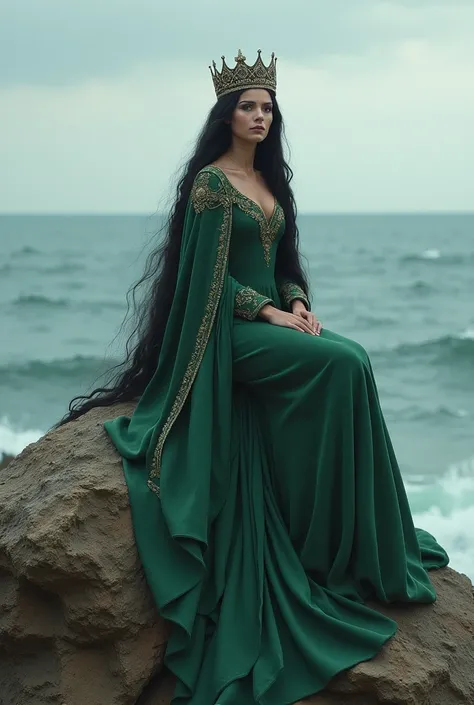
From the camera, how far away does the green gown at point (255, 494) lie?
426 centimetres

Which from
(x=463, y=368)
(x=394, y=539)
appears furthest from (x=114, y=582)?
(x=463, y=368)

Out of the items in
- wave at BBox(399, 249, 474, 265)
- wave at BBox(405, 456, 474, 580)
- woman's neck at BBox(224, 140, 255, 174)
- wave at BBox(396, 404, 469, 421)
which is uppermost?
woman's neck at BBox(224, 140, 255, 174)

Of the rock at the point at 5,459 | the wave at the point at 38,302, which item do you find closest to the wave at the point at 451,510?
the rock at the point at 5,459

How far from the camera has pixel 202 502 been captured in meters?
4.35

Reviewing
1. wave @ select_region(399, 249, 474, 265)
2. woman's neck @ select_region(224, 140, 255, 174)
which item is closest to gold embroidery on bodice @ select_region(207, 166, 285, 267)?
woman's neck @ select_region(224, 140, 255, 174)

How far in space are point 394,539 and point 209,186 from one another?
5.29 feet

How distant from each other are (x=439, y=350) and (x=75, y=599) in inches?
502

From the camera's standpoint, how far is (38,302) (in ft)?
73.9

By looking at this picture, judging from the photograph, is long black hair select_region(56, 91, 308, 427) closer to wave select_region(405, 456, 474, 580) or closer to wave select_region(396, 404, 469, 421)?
wave select_region(405, 456, 474, 580)

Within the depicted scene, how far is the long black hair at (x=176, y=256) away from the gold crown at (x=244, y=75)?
2.7 inches

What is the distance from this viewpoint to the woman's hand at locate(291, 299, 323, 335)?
4707mm

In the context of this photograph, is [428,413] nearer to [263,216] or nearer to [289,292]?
[289,292]

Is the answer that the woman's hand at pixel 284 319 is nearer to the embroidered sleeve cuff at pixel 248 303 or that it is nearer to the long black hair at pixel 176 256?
the embroidered sleeve cuff at pixel 248 303

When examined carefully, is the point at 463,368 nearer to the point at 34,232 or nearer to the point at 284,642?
the point at 284,642
